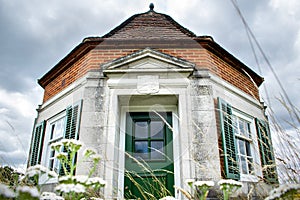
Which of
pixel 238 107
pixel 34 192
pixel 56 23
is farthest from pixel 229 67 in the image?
pixel 34 192

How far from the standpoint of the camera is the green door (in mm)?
4375

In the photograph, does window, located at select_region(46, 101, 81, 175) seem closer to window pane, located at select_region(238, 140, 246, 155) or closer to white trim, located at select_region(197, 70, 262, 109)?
white trim, located at select_region(197, 70, 262, 109)

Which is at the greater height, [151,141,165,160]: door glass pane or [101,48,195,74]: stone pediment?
[101,48,195,74]: stone pediment

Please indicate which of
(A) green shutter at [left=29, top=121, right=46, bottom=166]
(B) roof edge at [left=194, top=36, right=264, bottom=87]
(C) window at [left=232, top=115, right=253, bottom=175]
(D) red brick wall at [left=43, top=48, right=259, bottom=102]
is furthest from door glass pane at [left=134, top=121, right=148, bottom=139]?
(A) green shutter at [left=29, top=121, right=46, bottom=166]

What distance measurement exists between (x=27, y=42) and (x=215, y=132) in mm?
3457

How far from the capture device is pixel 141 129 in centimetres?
475

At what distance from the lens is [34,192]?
766 mm

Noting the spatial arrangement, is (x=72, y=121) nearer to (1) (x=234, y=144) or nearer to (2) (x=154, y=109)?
(2) (x=154, y=109)

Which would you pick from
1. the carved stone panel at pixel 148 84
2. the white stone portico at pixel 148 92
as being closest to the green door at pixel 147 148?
the white stone portico at pixel 148 92

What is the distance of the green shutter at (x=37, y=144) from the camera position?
5.48 metres

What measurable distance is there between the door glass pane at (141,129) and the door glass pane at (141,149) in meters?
0.13

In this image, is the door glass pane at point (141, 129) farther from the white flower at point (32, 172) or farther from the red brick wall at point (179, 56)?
the white flower at point (32, 172)

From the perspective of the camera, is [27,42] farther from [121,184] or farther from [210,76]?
[210,76]

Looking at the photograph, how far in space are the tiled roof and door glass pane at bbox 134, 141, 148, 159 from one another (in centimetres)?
226
